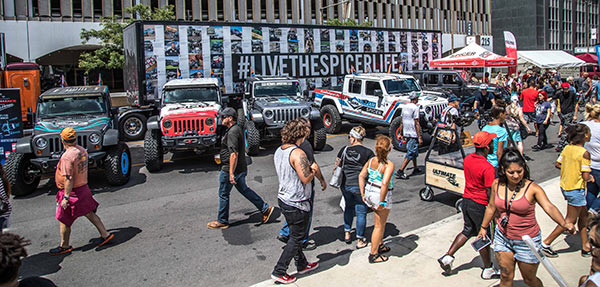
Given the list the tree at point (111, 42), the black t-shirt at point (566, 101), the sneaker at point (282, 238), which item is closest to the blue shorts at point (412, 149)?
the sneaker at point (282, 238)

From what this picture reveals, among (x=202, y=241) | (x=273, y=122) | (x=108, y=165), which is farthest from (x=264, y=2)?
(x=202, y=241)

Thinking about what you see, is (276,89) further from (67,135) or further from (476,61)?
(476,61)

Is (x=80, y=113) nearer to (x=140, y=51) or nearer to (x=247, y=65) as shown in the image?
(x=140, y=51)

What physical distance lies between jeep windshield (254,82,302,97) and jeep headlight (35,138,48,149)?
5.97m

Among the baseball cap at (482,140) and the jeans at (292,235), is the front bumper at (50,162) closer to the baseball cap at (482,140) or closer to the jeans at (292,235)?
the jeans at (292,235)

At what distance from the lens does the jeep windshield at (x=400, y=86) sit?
1409cm

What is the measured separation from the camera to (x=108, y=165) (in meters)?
9.53

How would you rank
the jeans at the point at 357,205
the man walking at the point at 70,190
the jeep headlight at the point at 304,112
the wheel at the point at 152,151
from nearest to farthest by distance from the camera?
the jeans at the point at 357,205
the man walking at the point at 70,190
the wheel at the point at 152,151
the jeep headlight at the point at 304,112

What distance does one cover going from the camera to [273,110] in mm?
12523

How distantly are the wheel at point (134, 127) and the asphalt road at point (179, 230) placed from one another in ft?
16.9

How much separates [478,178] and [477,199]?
0.73 feet

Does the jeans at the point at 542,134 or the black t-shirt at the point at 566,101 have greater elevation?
the black t-shirt at the point at 566,101

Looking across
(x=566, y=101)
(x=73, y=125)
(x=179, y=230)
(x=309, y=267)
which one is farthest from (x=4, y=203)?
(x=566, y=101)

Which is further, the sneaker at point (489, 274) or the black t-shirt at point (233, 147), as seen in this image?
the black t-shirt at point (233, 147)
